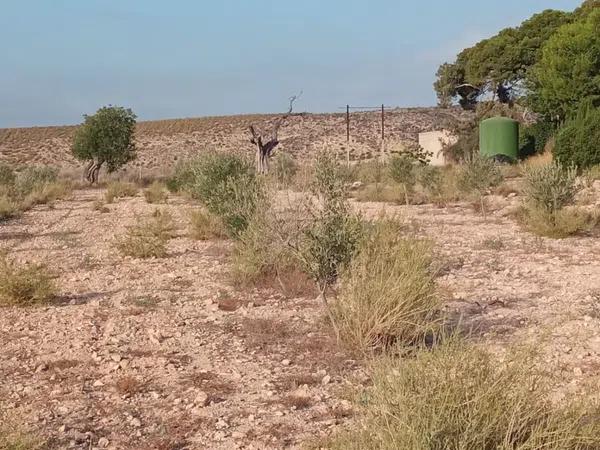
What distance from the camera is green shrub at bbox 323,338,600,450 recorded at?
9.16 feet

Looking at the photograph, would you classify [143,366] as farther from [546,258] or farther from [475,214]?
[475,214]

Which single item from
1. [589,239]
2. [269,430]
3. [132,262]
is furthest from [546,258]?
[269,430]

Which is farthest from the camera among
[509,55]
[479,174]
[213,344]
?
[509,55]

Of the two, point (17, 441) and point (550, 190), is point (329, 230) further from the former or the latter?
point (550, 190)

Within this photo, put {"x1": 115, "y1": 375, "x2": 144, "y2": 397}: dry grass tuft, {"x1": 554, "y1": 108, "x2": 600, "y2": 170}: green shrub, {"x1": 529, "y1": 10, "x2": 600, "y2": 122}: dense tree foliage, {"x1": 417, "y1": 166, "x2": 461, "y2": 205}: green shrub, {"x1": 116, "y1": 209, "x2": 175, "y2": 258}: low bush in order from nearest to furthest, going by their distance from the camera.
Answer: {"x1": 115, "y1": 375, "x2": 144, "y2": 397}: dry grass tuft
{"x1": 116, "y1": 209, "x2": 175, "y2": 258}: low bush
{"x1": 417, "y1": 166, "x2": 461, "y2": 205}: green shrub
{"x1": 554, "y1": 108, "x2": 600, "y2": 170}: green shrub
{"x1": 529, "y1": 10, "x2": 600, "y2": 122}: dense tree foliage

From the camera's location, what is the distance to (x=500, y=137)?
3162 cm

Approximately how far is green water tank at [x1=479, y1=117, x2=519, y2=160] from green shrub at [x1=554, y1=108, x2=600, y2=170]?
7.49m

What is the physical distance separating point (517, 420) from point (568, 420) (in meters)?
0.20

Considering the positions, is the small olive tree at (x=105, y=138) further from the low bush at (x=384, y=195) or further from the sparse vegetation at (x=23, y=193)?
the low bush at (x=384, y=195)

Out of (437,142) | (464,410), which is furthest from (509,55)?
Answer: (464,410)

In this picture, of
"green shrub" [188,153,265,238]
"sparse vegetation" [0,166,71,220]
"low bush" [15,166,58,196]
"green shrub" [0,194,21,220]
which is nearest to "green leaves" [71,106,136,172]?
"low bush" [15,166,58,196]

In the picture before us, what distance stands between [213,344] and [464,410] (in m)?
3.56

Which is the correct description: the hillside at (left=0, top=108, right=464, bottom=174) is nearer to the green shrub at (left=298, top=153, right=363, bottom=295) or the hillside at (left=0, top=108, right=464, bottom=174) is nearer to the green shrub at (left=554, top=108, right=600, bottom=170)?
the green shrub at (left=554, top=108, right=600, bottom=170)

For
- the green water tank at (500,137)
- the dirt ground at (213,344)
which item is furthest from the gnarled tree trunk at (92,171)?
the dirt ground at (213,344)
